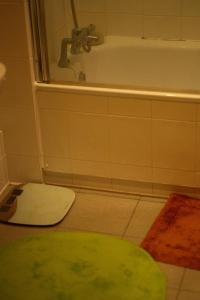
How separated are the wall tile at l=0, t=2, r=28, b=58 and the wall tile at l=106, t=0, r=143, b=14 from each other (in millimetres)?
698

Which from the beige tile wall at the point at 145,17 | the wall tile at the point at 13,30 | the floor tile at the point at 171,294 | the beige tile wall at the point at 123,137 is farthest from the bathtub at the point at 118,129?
the floor tile at the point at 171,294

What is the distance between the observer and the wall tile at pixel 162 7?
2707 millimetres

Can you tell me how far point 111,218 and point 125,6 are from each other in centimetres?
110

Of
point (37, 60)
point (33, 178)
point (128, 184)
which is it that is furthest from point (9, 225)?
point (37, 60)

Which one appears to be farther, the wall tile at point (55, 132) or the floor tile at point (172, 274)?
the wall tile at point (55, 132)

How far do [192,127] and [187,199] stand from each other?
34 centimetres

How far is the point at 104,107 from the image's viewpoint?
2.32 m

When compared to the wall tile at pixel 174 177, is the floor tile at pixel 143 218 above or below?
below

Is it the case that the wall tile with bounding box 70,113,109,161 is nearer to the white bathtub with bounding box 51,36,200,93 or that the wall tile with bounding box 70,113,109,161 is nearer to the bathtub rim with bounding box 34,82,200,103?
the bathtub rim with bounding box 34,82,200,103

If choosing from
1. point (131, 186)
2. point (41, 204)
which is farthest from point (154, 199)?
point (41, 204)

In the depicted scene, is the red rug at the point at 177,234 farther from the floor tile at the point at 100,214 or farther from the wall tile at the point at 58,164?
the wall tile at the point at 58,164

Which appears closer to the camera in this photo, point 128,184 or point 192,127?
point 192,127

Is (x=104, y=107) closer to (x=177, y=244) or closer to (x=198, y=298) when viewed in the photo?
(x=177, y=244)

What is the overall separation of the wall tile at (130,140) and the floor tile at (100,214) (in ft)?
0.61
